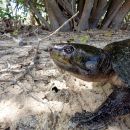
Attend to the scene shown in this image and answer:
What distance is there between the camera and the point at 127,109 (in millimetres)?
2072

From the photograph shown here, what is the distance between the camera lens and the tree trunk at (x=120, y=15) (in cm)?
523

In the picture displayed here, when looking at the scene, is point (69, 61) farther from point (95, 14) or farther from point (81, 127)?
point (95, 14)

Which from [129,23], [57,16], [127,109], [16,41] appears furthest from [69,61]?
[129,23]

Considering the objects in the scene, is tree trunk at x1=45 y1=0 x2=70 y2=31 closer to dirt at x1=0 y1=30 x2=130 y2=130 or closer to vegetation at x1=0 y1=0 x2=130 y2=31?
A: vegetation at x1=0 y1=0 x2=130 y2=31

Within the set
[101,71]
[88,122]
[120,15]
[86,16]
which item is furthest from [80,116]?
[120,15]

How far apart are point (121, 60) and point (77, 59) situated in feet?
0.98

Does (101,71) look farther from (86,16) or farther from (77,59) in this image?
(86,16)

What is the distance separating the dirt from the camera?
2049 millimetres

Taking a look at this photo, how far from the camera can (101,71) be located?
224 cm

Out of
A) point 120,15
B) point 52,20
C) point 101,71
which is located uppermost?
point 101,71

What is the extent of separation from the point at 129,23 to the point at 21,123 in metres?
4.67

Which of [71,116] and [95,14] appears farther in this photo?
[95,14]

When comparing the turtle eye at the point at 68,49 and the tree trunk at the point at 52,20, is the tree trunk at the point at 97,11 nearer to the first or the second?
the tree trunk at the point at 52,20

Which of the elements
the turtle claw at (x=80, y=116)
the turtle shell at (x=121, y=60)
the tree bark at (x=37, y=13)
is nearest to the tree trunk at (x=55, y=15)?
the tree bark at (x=37, y=13)
